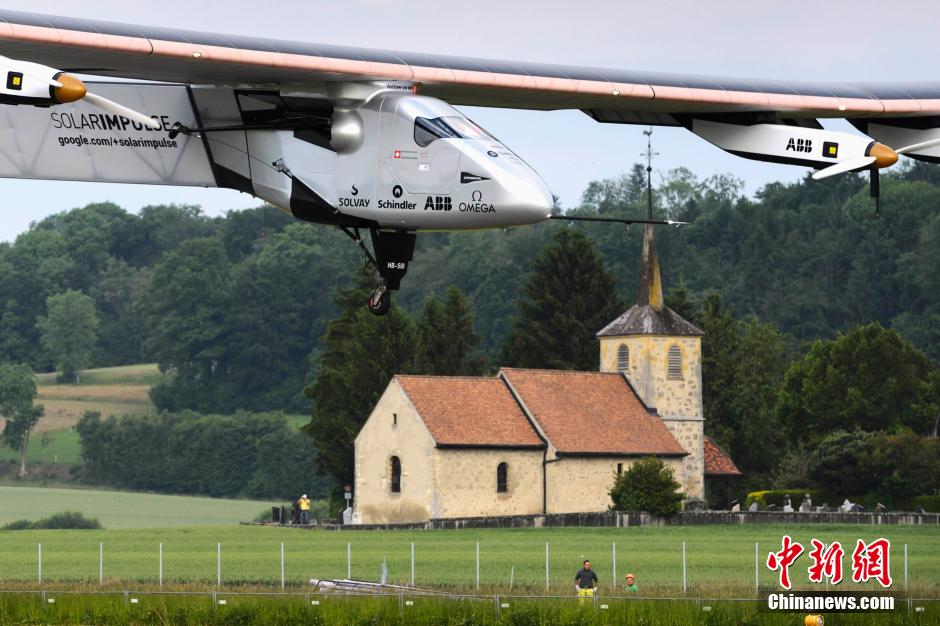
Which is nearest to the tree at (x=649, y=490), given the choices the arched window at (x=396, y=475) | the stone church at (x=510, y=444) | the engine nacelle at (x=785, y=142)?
the stone church at (x=510, y=444)

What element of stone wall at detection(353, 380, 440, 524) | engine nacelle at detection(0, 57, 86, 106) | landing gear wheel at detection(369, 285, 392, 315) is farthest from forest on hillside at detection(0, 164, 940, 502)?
engine nacelle at detection(0, 57, 86, 106)

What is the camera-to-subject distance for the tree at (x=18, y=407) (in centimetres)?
17538

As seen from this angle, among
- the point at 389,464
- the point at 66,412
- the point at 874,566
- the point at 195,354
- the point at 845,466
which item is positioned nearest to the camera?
the point at 874,566

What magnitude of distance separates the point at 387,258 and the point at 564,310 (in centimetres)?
9097

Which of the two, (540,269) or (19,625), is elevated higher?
(540,269)

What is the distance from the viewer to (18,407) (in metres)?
178

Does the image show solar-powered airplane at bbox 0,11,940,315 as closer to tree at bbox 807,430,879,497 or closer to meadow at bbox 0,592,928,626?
meadow at bbox 0,592,928,626

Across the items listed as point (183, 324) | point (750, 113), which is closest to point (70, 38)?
point (750, 113)

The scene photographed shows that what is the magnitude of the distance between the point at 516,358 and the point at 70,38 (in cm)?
9360

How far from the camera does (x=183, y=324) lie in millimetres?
197625

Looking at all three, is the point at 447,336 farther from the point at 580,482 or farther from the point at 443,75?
the point at 443,75

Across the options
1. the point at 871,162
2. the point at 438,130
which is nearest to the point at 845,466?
the point at 871,162

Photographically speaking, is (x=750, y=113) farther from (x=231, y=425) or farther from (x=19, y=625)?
(x=231, y=425)

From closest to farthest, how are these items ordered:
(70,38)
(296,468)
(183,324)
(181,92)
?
(70,38), (181,92), (296,468), (183,324)
